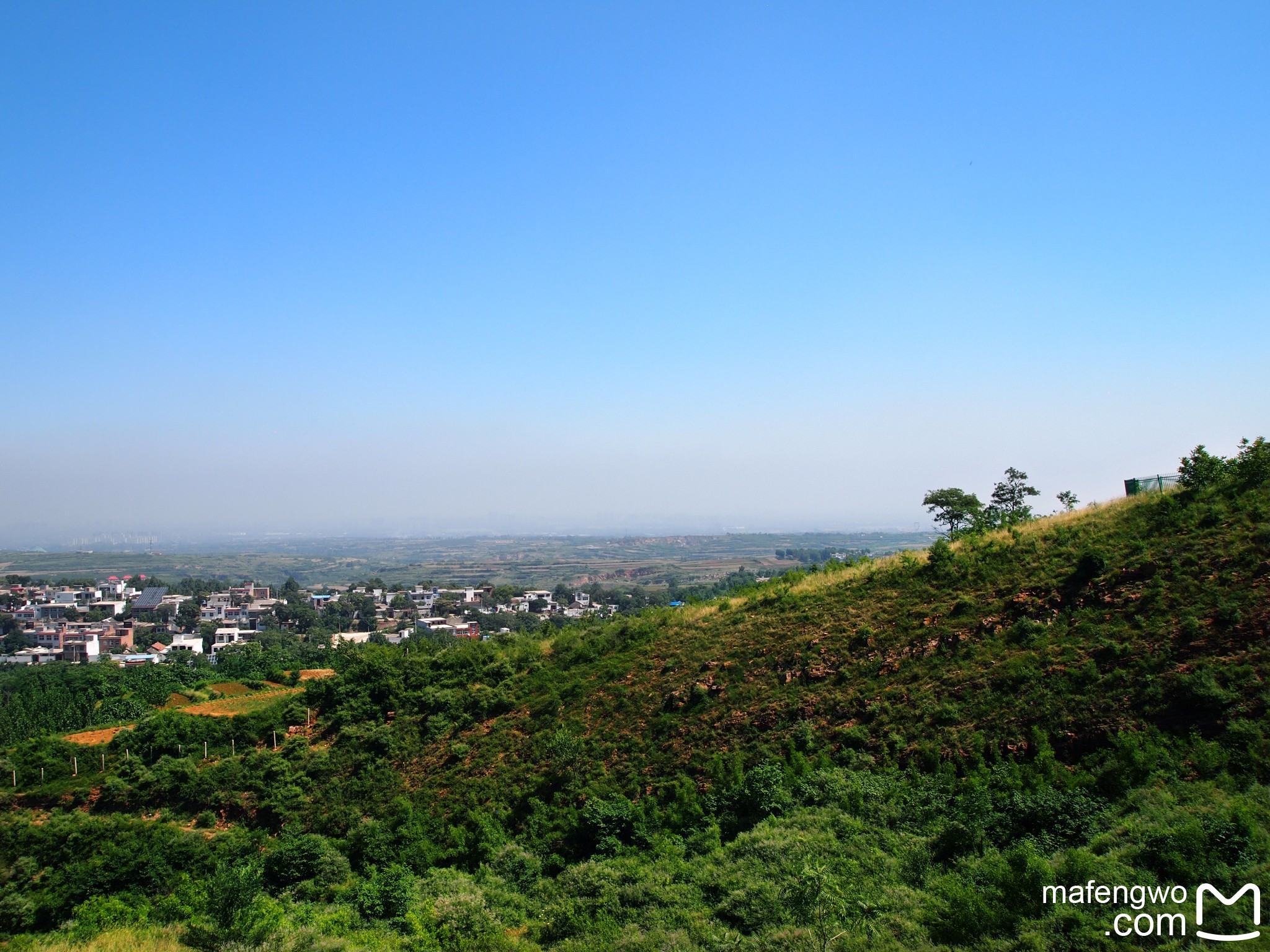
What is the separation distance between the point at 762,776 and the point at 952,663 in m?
4.76

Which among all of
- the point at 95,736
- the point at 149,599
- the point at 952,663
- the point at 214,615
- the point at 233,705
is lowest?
the point at 214,615

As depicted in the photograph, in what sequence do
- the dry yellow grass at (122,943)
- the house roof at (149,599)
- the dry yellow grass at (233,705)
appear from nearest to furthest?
the dry yellow grass at (122,943)
the dry yellow grass at (233,705)
the house roof at (149,599)

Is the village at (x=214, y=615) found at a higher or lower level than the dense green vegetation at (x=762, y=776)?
lower

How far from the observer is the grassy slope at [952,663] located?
37.2ft

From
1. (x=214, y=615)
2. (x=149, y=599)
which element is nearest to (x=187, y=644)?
(x=214, y=615)

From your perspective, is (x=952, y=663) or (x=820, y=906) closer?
(x=820, y=906)

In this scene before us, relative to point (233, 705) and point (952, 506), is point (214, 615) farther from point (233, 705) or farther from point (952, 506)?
point (952, 506)

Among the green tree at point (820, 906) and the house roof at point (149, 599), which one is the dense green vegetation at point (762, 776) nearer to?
the green tree at point (820, 906)

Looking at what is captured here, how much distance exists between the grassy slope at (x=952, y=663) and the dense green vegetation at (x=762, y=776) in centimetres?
7

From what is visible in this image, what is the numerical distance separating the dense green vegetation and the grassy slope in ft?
0.22

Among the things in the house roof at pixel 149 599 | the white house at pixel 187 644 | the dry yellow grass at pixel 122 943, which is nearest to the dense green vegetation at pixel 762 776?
the dry yellow grass at pixel 122 943

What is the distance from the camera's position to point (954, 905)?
7676 millimetres

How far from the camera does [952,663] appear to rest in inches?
539

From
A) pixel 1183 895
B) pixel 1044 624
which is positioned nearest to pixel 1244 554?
pixel 1044 624
